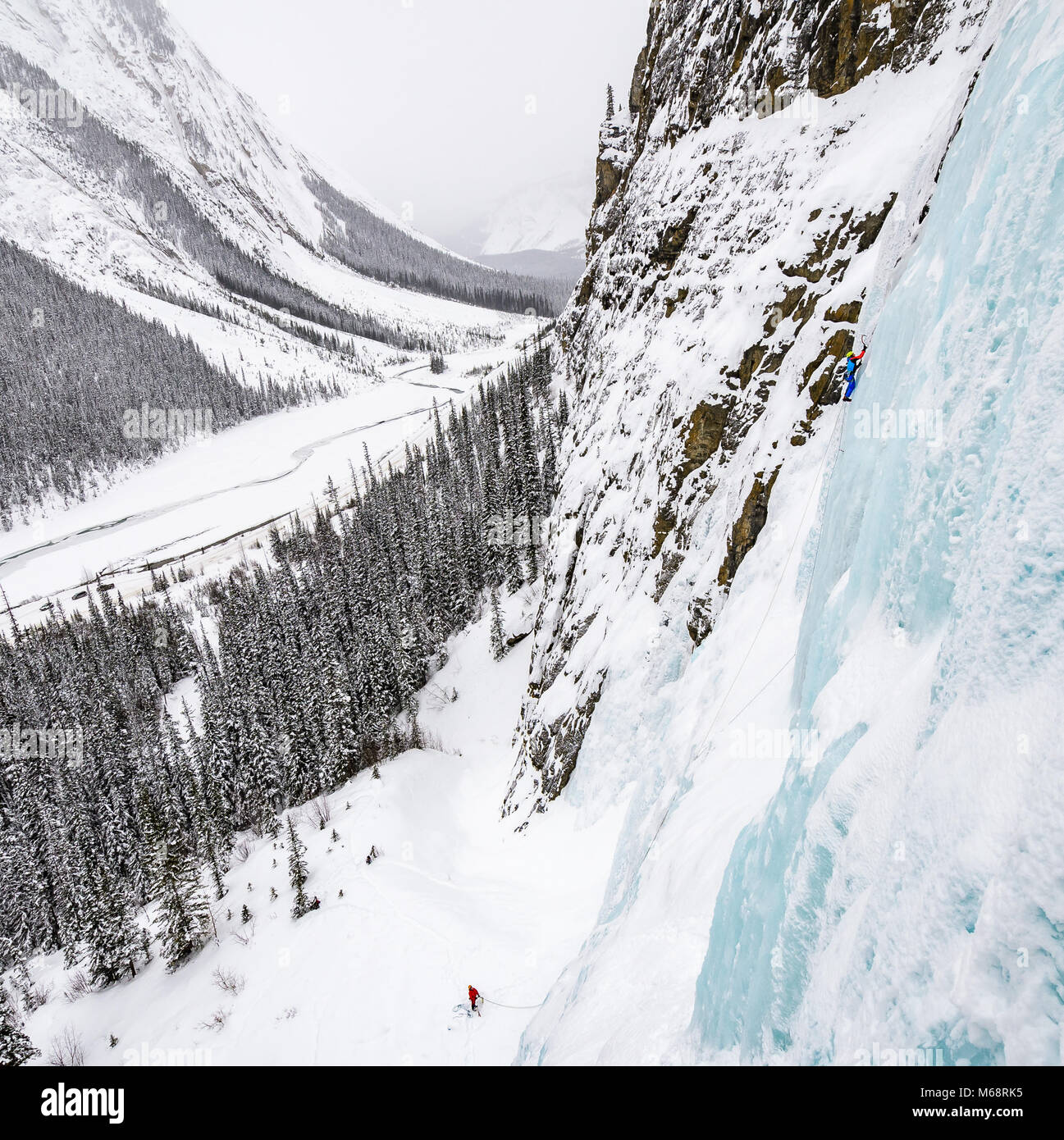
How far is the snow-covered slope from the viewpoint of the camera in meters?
3.33

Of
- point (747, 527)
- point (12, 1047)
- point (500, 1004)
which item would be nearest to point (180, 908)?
point (12, 1047)

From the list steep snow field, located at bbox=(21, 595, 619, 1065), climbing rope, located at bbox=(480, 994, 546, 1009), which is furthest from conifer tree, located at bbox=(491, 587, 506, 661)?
climbing rope, located at bbox=(480, 994, 546, 1009)

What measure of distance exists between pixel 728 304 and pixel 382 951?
96.2 feet

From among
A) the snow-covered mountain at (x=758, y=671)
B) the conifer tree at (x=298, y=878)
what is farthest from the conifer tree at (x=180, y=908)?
the conifer tree at (x=298, y=878)

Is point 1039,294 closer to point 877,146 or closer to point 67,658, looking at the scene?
point 877,146

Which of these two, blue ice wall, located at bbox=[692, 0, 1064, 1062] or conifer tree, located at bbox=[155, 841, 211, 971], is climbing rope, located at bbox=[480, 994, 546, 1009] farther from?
conifer tree, located at bbox=[155, 841, 211, 971]

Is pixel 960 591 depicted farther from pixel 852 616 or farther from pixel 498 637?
pixel 498 637

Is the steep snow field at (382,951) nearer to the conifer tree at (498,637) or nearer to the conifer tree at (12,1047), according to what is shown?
the conifer tree at (12,1047)

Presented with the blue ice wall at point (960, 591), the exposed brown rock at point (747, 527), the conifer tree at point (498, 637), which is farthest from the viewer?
the conifer tree at point (498, 637)

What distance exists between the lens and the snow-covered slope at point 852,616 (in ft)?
10.9

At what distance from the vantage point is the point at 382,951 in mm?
21672

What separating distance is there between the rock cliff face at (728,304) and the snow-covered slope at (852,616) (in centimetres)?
16
